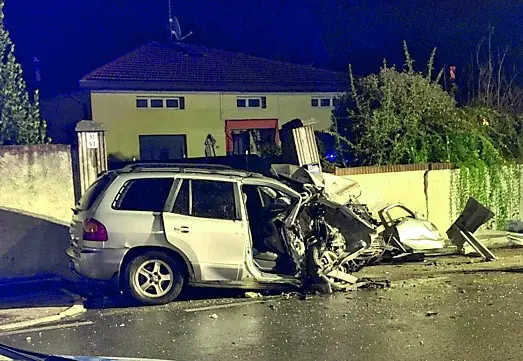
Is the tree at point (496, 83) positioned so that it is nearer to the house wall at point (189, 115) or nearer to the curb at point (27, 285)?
the house wall at point (189, 115)

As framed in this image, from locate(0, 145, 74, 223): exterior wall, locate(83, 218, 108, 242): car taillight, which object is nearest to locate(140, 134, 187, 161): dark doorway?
locate(0, 145, 74, 223): exterior wall

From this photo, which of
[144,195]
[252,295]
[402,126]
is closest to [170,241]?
[144,195]

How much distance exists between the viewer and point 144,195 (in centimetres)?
936

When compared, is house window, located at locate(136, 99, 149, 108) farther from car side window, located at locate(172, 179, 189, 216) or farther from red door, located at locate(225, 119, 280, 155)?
car side window, located at locate(172, 179, 189, 216)

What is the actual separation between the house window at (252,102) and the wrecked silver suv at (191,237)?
16495 mm

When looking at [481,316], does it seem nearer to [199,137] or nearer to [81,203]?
[81,203]

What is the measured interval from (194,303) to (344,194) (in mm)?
3395

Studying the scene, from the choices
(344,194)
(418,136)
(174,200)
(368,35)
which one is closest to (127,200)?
(174,200)

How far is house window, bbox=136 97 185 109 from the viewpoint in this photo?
2412 cm

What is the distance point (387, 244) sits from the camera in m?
11.6

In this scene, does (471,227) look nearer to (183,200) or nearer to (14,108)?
(183,200)

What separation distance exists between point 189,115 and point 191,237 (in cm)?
1614

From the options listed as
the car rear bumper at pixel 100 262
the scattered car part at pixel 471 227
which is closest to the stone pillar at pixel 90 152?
the car rear bumper at pixel 100 262

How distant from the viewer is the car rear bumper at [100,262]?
9070mm
